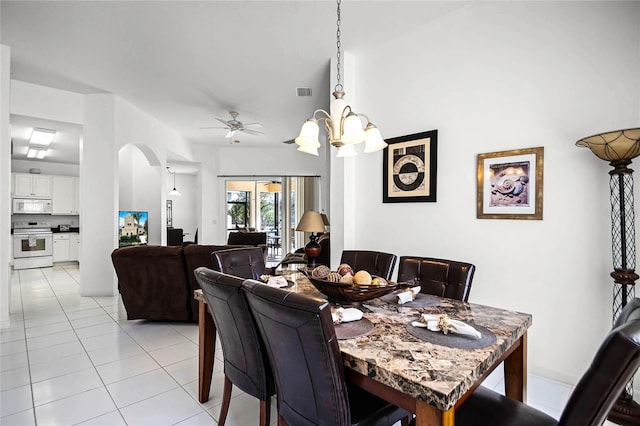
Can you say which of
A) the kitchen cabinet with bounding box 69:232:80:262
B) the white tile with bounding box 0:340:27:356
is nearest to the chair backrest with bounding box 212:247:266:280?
the white tile with bounding box 0:340:27:356

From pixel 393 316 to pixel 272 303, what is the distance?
26.6 inches

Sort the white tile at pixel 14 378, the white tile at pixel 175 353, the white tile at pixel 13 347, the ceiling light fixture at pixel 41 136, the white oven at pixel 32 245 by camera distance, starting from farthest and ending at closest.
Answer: the white oven at pixel 32 245, the ceiling light fixture at pixel 41 136, the white tile at pixel 13 347, the white tile at pixel 175 353, the white tile at pixel 14 378

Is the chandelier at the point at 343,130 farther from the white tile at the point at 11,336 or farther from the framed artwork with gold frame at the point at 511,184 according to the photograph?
the white tile at the point at 11,336

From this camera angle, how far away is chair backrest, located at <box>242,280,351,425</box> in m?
0.95

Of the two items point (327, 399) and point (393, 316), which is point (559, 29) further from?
point (327, 399)

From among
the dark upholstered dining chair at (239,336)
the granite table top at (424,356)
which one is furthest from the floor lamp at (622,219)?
the dark upholstered dining chair at (239,336)

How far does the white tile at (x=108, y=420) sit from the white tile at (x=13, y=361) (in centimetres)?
126

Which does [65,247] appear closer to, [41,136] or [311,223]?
[41,136]

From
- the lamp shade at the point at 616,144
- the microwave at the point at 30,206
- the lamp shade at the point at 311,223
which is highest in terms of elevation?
the lamp shade at the point at 616,144

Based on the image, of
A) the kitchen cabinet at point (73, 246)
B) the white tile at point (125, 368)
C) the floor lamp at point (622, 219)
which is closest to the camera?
the floor lamp at point (622, 219)

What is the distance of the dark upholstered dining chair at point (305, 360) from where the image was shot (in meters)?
0.96

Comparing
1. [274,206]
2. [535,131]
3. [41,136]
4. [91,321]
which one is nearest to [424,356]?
[535,131]

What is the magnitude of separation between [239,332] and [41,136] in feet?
20.6

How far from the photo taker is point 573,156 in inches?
85.6
